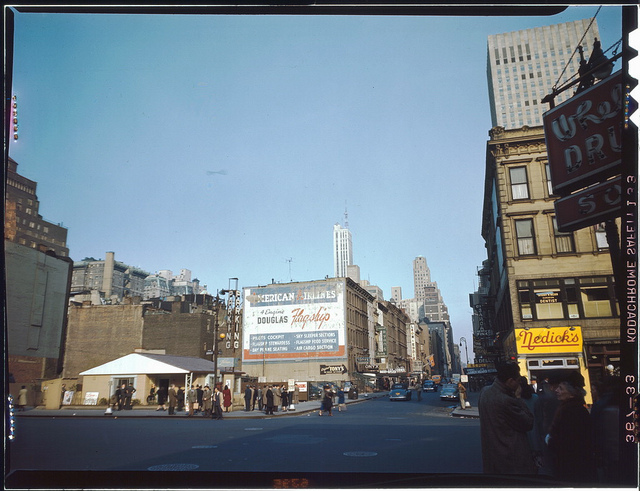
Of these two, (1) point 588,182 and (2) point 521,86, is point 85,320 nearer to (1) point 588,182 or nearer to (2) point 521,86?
(1) point 588,182

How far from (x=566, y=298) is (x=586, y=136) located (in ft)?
60.7

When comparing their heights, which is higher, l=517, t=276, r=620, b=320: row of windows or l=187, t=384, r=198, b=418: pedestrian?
l=517, t=276, r=620, b=320: row of windows

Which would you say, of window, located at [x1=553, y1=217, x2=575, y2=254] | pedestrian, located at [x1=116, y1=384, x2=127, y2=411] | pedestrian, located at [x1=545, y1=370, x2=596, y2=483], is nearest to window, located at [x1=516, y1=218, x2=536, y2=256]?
window, located at [x1=553, y1=217, x2=575, y2=254]

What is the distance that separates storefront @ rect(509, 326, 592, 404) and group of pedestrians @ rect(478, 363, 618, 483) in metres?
17.1

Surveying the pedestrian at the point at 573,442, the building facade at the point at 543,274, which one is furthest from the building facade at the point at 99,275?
the building facade at the point at 543,274

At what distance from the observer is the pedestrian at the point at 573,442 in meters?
4.82

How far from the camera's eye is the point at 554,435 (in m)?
4.99

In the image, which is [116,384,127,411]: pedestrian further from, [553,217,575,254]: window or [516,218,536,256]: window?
[553,217,575,254]: window

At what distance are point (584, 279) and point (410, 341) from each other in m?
114

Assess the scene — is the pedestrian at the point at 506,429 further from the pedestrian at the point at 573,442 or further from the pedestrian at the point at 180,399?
the pedestrian at the point at 180,399

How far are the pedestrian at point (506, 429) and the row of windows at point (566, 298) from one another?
650 inches

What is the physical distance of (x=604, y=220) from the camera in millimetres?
5961

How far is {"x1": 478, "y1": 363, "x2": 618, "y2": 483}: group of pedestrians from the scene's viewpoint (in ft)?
15.6

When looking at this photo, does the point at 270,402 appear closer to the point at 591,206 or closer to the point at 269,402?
the point at 269,402
